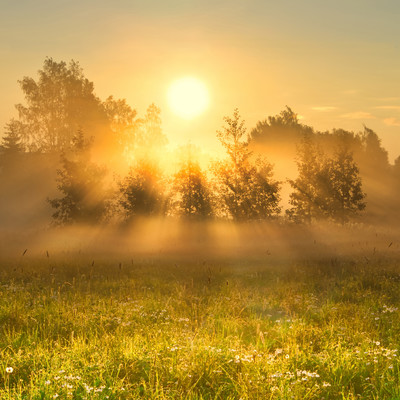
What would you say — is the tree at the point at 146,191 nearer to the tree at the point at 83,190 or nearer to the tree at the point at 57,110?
the tree at the point at 83,190

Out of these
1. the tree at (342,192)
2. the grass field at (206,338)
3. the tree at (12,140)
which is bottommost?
the grass field at (206,338)

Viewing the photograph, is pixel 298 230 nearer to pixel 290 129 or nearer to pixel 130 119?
pixel 130 119

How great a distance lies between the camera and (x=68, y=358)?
6.20 metres

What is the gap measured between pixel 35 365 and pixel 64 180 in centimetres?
2707

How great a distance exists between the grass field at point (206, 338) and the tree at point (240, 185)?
1577 cm

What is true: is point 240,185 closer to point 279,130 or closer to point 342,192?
point 342,192

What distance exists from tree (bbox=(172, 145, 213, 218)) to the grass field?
1495 cm

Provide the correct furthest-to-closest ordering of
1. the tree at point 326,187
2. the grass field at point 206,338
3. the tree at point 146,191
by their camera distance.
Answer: the tree at point 326,187 < the tree at point 146,191 < the grass field at point 206,338

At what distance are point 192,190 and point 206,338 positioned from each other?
23.5 m

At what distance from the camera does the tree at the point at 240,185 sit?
102 ft

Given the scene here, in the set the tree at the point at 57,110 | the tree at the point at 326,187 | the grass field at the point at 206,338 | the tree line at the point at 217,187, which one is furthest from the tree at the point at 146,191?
the tree at the point at 57,110

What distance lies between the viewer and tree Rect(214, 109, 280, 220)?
31.1m

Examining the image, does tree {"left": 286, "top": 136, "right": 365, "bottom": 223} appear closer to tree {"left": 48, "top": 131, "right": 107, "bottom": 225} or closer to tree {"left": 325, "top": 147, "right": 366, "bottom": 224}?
tree {"left": 325, "top": 147, "right": 366, "bottom": 224}

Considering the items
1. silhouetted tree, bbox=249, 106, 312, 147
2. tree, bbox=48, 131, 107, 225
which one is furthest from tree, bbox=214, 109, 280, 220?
silhouetted tree, bbox=249, 106, 312, 147
